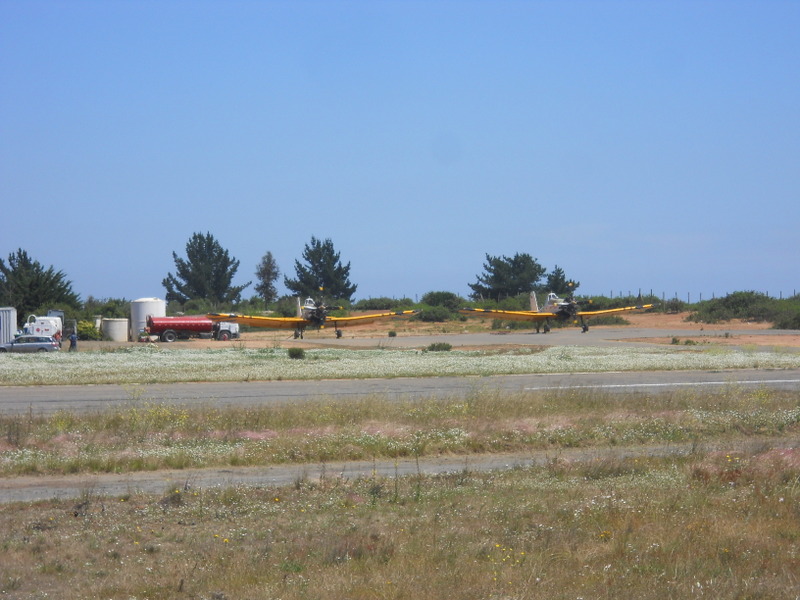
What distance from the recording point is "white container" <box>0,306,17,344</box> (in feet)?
178

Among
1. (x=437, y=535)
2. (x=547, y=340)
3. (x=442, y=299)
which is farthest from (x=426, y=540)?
(x=442, y=299)

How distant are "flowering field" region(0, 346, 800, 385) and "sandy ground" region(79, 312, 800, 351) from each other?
11008mm

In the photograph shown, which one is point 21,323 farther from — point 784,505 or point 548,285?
point 784,505

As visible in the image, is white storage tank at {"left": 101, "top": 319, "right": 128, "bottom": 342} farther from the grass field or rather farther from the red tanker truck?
the grass field

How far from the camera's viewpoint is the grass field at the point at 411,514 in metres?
7.02

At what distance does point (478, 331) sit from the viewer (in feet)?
242

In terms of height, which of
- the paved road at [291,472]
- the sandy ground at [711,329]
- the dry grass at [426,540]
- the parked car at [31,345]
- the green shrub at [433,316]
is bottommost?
the paved road at [291,472]

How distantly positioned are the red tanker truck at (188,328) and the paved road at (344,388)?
39.2 m

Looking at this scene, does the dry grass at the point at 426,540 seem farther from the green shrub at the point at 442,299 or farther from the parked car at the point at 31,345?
the green shrub at the point at 442,299

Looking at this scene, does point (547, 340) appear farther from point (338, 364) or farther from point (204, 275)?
point (204, 275)

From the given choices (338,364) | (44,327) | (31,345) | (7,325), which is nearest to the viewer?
(338,364)

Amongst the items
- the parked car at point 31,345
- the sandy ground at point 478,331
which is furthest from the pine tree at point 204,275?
the parked car at point 31,345

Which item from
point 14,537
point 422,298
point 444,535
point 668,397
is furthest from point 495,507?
point 422,298

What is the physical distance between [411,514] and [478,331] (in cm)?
6492
